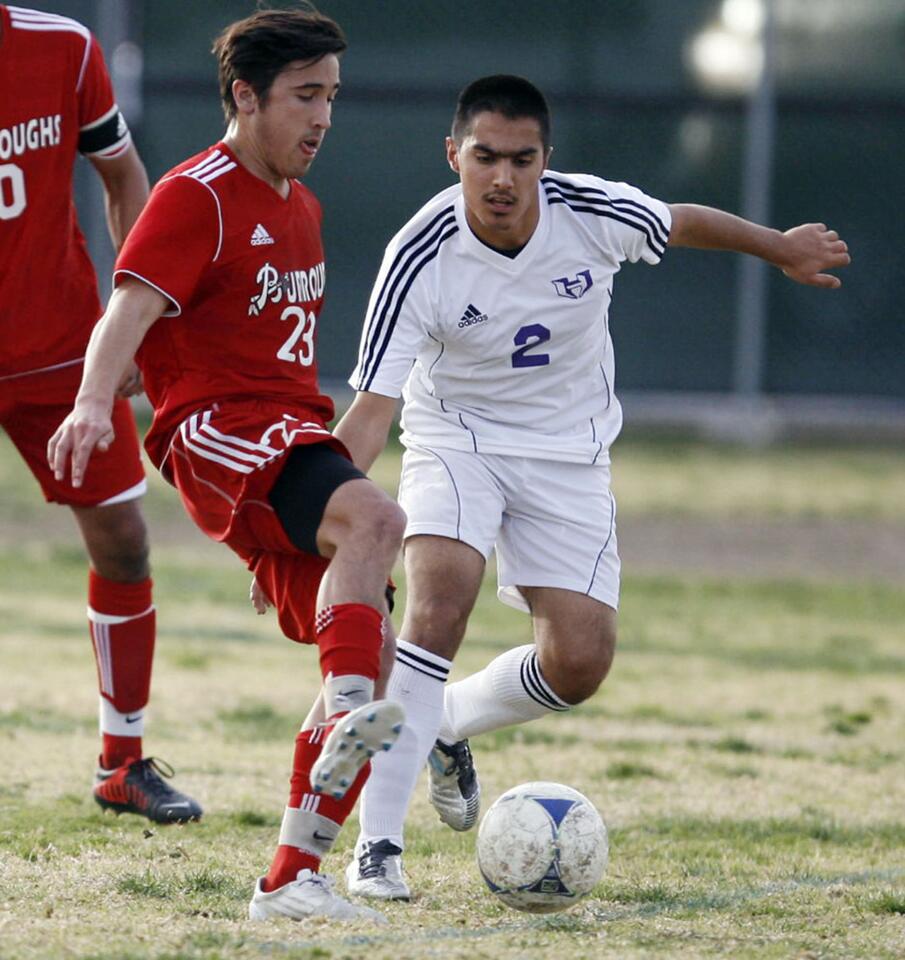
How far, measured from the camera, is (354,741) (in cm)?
373

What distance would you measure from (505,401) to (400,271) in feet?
1.68

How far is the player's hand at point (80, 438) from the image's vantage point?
399 cm

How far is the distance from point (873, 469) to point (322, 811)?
14.7m

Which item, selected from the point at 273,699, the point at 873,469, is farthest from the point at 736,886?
the point at 873,469

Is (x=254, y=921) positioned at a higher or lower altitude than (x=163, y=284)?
lower

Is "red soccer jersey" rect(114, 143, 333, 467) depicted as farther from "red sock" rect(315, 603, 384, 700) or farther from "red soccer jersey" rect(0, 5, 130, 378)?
"red soccer jersey" rect(0, 5, 130, 378)

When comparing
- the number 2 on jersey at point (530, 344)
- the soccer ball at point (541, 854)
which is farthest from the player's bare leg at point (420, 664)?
the number 2 on jersey at point (530, 344)

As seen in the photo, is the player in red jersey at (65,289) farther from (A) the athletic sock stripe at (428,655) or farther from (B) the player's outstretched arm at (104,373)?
(A) the athletic sock stripe at (428,655)

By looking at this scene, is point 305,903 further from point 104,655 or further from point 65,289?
point 65,289

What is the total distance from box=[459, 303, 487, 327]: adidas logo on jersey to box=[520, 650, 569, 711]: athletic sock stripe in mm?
991

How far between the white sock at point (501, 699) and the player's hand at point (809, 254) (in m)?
1.36

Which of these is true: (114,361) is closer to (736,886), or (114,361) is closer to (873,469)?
(736,886)

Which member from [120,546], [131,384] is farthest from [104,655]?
[131,384]

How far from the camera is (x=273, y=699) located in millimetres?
7777
